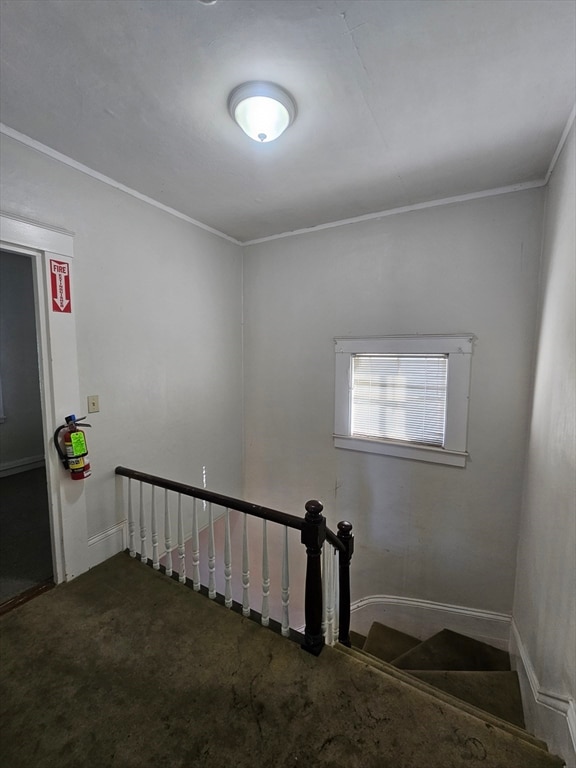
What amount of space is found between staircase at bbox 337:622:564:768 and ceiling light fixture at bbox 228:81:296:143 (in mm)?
2612

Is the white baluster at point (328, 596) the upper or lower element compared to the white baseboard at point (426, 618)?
upper

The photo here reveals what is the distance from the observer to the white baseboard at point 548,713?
113cm

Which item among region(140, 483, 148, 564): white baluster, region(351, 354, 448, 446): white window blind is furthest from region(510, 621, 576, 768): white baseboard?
region(140, 483, 148, 564): white baluster

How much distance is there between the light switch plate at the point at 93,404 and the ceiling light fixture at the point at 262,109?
181cm

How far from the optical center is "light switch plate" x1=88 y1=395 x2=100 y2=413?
208cm

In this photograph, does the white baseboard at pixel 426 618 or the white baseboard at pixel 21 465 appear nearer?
the white baseboard at pixel 426 618

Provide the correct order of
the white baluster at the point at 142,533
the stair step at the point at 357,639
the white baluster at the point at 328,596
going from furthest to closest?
the stair step at the point at 357,639
the white baluster at the point at 142,533
the white baluster at the point at 328,596

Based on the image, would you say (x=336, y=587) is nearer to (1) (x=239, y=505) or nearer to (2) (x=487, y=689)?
(1) (x=239, y=505)

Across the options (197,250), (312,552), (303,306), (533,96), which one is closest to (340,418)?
(303,306)

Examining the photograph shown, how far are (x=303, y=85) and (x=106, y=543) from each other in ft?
9.56

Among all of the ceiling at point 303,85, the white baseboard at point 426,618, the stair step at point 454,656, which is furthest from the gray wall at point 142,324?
the stair step at point 454,656

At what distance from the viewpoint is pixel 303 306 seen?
3014 millimetres

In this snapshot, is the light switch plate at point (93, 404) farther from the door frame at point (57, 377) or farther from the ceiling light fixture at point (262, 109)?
the ceiling light fixture at point (262, 109)

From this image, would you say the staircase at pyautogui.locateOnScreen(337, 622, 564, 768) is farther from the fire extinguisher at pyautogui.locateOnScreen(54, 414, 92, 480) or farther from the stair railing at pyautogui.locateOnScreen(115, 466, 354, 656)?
the fire extinguisher at pyautogui.locateOnScreen(54, 414, 92, 480)
